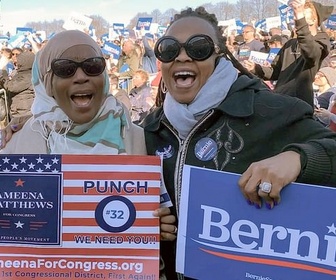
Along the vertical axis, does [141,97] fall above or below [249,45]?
below

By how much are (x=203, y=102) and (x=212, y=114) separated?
68 millimetres

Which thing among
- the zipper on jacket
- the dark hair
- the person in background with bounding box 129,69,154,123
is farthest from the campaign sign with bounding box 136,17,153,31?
the zipper on jacket

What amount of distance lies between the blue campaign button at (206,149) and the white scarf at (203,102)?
8cm

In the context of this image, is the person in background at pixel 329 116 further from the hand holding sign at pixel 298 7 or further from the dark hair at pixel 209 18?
the dark hair at pixel 209 18

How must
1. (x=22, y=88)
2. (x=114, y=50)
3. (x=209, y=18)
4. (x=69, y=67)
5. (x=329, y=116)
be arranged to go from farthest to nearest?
(x=114, y=50), (x=22, y=88), (x=329, y=116), (x=209, y=18), (x=69, y=67)

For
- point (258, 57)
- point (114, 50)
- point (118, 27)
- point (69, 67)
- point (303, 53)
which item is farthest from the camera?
point (118, 27)

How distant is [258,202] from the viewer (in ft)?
6.28

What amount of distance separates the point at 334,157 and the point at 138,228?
0.85 m

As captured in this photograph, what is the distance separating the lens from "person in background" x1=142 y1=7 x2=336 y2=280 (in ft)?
7.29

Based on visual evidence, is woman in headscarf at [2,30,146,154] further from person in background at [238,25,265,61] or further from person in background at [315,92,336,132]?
person in background at [238,25,265,61]

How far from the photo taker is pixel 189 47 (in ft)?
7.50

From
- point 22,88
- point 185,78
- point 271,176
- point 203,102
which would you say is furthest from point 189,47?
point 22,88

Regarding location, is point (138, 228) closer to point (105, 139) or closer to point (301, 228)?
point (105, 139)

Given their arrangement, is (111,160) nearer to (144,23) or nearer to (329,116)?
(329,116)
